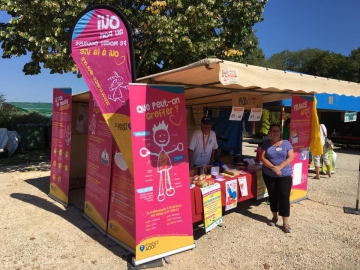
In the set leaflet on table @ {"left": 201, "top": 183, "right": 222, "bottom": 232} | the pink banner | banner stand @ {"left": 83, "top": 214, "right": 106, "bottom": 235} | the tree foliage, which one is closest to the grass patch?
banner stand @ {"left": 83, "top": 214, "right": 106, "bottom": 235}

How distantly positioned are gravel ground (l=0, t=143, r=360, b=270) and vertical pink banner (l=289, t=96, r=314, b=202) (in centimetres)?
45

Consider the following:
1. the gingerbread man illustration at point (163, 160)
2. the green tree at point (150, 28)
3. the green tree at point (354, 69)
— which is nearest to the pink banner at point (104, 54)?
the gingerbread man illustration at point (163, 160)

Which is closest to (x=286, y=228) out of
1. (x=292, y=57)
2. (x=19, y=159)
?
(x=19, y=159)

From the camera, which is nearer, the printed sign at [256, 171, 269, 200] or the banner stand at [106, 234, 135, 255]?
the banner stand at [106, 234, 135, 255]

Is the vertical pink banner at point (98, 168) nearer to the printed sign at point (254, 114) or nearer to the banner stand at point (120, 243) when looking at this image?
the banner stand at point (120, 243)

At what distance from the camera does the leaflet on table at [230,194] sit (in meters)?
4.18

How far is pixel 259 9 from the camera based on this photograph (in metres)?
9.00

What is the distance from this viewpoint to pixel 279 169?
4.03 metres

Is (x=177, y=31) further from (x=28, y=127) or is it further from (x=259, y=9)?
(x=28, y=127)

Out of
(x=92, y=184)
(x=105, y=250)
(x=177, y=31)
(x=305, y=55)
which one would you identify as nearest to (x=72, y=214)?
(x=92, y=184)

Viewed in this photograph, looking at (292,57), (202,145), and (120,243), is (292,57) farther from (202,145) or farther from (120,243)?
(120,243)

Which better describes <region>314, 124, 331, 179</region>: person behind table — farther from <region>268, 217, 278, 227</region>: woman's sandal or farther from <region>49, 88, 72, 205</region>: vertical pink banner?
<region>49, 88, 72, 205</region>: vertical pink banner

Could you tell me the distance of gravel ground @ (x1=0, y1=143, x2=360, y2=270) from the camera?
326 cm

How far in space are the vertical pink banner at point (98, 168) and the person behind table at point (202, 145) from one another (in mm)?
1550
